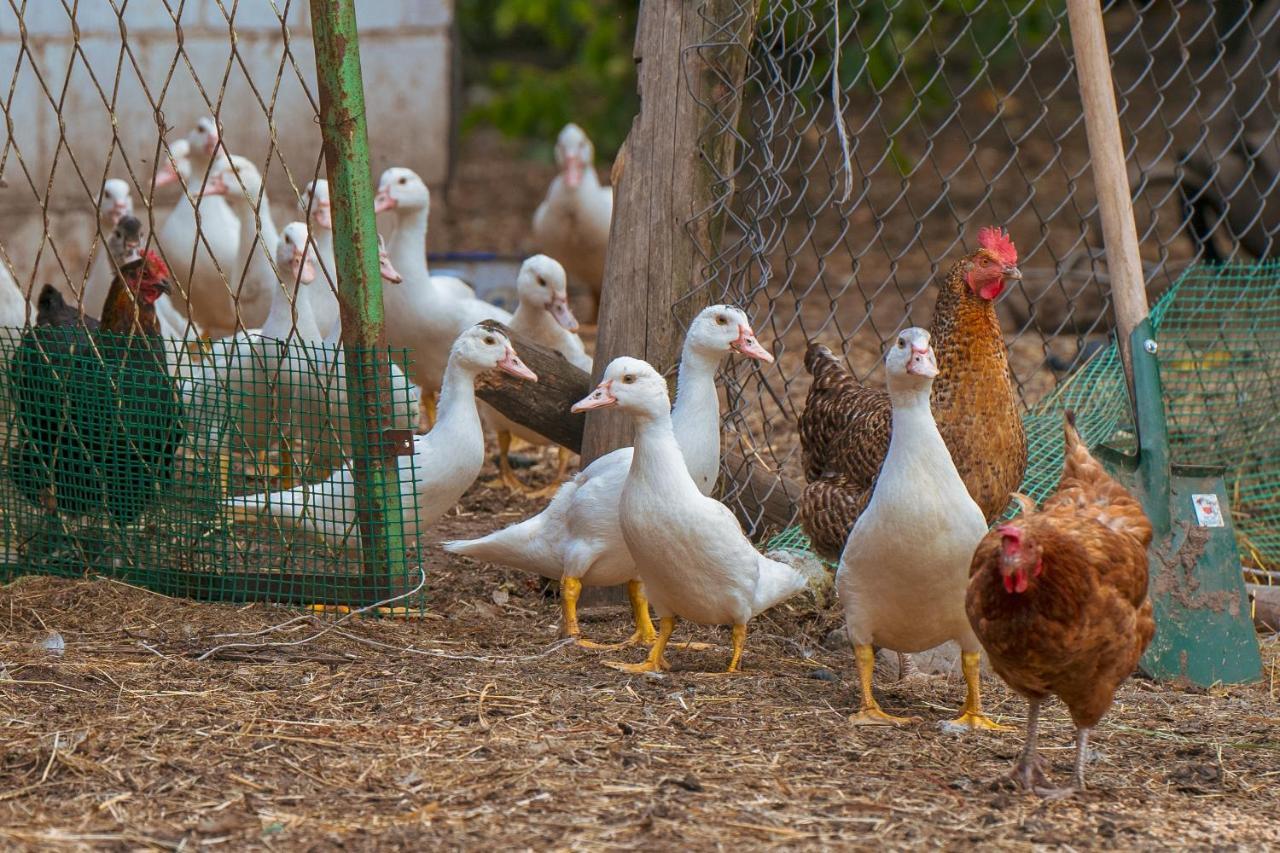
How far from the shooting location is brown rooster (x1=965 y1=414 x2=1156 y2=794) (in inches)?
123

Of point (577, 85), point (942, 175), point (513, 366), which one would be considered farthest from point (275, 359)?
point (577, 85)

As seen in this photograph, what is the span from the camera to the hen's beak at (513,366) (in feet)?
15.7

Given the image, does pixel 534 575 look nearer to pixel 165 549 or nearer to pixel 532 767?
pixel 165 549

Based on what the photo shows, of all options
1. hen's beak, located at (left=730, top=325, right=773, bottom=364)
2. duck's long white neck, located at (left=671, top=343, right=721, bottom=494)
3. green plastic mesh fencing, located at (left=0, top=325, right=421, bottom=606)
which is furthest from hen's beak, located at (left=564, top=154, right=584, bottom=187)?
hen's beak, located at (left=730, top=325, right=773, bottom=364)

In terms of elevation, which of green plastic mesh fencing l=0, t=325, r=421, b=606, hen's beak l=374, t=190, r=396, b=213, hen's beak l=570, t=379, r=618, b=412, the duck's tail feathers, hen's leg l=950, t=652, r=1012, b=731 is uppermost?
hen's beak l=374, t=190, r=396, b=213

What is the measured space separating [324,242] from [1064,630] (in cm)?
444

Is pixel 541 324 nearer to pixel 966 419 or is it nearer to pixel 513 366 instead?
pixel 513 366

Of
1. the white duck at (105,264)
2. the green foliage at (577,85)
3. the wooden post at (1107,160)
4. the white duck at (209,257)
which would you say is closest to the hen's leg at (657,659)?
the wooden post at (1107,160)

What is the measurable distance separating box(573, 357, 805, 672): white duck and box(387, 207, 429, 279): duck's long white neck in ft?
8.90

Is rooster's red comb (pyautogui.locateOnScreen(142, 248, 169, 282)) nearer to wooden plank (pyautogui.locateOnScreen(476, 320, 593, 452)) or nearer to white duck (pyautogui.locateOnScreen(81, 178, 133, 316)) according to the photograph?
wooden plank (pyautogui.locateOnScreen(476, 320, 593, 452))

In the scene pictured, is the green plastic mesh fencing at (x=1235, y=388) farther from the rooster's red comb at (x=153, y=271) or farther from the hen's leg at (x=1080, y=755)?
the rooster's red comb at (x=153, y=271)

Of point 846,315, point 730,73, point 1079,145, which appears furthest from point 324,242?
point 1079,145

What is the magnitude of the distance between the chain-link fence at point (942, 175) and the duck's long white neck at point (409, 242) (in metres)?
1.39

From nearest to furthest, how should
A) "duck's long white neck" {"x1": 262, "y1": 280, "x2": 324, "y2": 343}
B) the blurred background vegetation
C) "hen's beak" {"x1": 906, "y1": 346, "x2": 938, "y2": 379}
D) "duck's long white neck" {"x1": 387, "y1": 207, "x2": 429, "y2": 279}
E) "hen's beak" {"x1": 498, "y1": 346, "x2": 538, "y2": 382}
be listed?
"hen's beak" {"x1": 906, "y1": 346, "x2": 938, "y2": 379}
"hen's beak" {"x1": 498, "y1": 346, "x2": 538, "y2": 382}
"duck's long white neck" {"x1": 262, "y1": 280, "x2": 324, "y2": 343}
"duck's long white neck" {"x1": 387, "y1": 207, "x2": 429, "y2": 279}
the blurred background vegetation
